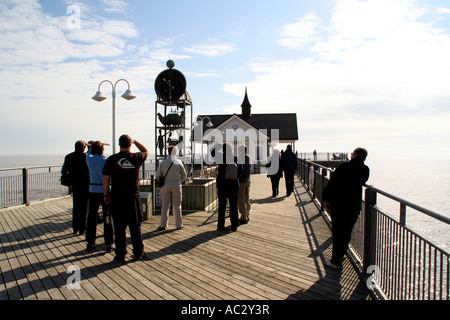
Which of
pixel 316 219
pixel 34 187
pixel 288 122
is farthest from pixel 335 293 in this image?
pixel 288 122

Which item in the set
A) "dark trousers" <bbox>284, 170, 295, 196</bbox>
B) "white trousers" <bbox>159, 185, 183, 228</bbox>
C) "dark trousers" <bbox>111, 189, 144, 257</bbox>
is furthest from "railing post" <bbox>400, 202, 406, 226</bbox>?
"dark trousers" <bbox>284, 170, 295, 196</bbox>

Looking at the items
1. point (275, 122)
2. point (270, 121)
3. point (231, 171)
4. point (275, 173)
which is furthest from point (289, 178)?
point (270, 121)

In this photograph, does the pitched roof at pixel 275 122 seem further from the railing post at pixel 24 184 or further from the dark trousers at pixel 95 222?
the dark trousers at pixel 95 222

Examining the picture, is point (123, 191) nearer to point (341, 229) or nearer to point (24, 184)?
point (341, 229)

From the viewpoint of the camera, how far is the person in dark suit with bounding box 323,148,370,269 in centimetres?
424

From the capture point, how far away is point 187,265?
15.3 ft

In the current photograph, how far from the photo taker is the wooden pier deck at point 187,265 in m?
3.78

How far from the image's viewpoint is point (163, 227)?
6.71 meters

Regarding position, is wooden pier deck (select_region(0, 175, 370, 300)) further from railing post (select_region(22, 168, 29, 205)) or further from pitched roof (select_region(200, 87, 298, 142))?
pitched roof (select_region(200, 87, 298, 142))

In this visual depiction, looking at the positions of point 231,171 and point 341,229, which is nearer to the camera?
point 341,229

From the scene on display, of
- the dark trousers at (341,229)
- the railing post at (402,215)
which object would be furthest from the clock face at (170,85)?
the railing post at (402,215)

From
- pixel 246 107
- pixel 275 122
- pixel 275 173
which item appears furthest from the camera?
pixel 246 107

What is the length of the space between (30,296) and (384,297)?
13.4ft

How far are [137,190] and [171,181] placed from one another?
5.47 ft
